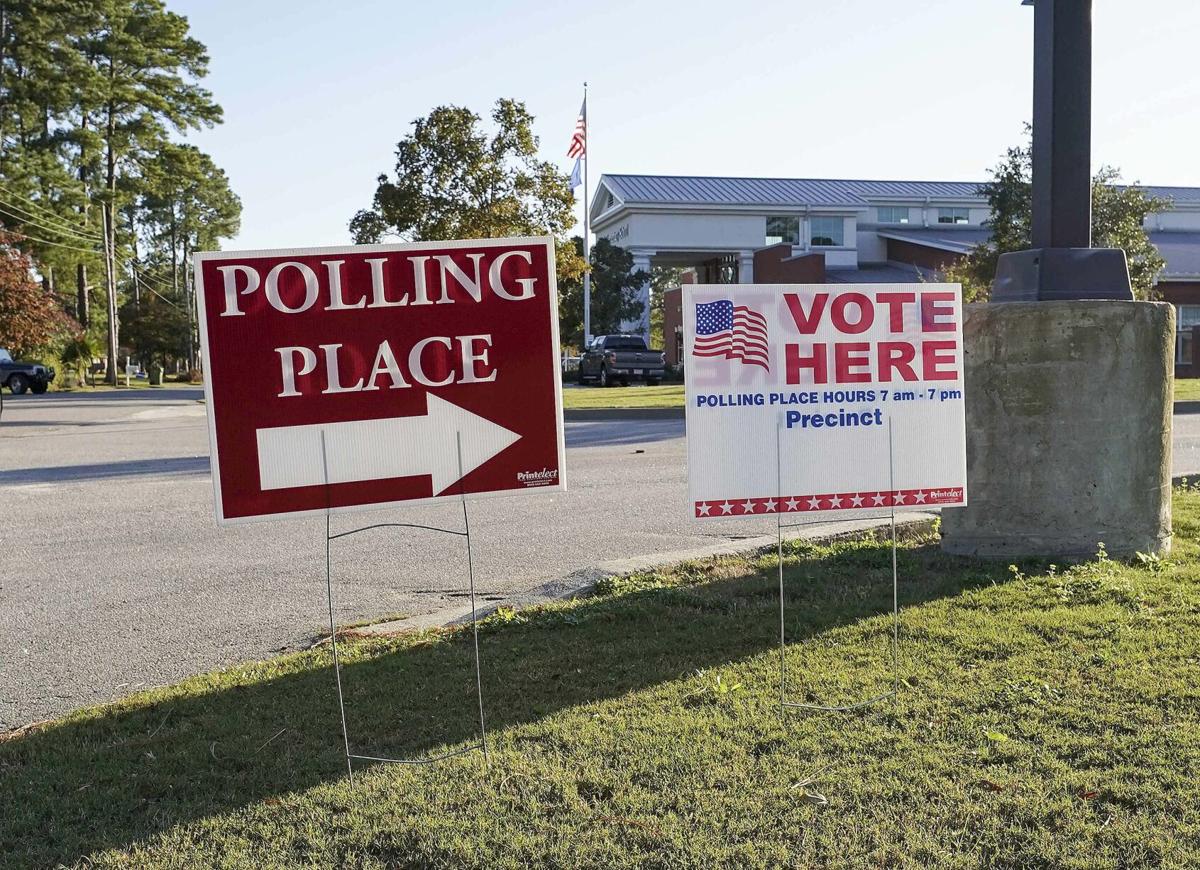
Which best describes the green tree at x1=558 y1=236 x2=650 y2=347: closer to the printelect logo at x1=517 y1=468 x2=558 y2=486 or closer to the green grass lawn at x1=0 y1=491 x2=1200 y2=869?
the green grass lawn at x1=0 y1=491 x2=1200 y2=869

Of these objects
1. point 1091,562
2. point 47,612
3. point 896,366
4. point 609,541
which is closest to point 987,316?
point 1091,562

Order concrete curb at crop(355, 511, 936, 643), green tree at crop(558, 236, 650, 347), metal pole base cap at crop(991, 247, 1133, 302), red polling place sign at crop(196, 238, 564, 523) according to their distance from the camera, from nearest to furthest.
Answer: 1. red polling place sign at crop(196, 238, 564, 523)
2. concrete curb at crop(355, 511, 936, 643)
3. metal pole base cap at crop(991, 247, 1133, 302)
4. green tree at crop(558, 236, 650, 347)

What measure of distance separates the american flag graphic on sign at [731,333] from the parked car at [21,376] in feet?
133

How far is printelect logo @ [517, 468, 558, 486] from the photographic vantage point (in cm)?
440

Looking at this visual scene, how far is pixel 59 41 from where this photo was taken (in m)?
49.3

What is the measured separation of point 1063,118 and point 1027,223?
76.2 ft

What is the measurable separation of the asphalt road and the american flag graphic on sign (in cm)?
261

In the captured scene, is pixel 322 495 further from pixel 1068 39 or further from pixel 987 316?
pixel 1068 39

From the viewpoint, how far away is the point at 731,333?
478cm

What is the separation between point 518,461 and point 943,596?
2783mm

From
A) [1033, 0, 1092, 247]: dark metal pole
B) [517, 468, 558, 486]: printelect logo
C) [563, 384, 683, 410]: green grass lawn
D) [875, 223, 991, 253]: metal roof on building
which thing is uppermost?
[875, 223, 991, 253]: metal roof on building

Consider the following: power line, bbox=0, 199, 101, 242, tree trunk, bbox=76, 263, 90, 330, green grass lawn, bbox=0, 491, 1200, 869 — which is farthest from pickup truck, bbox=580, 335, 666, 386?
green grass lawn, bbox=0, 491, 1200, 869

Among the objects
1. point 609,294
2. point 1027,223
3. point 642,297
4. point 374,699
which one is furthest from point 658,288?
point 374,699

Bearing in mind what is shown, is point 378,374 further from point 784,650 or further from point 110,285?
point 110,285
